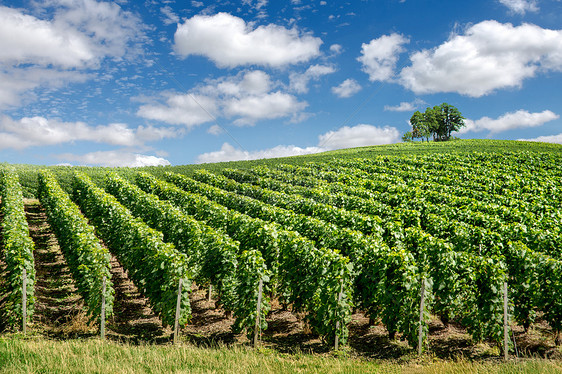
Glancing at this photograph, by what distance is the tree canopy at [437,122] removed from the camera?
92750 millimetres

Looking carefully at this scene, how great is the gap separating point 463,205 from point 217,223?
563 inches

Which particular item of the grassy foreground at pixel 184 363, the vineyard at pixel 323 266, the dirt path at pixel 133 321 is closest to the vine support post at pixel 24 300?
the vineyard at pixel 323 266

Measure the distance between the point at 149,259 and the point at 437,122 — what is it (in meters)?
94.0

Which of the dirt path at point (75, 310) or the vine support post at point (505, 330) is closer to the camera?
the vine support post at point (505, 330)

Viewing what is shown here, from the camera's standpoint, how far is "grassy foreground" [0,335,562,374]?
7473 millimetres

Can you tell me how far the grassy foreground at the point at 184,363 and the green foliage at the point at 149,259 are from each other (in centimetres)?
200

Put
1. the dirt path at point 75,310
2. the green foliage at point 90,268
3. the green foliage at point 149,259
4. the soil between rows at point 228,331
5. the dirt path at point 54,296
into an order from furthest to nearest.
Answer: the dirt path at point 54,296, the dirt path at point 75,310, the green foliage at point 90,268, the green foliage at point 149,259, the soil between rows at point 228,331

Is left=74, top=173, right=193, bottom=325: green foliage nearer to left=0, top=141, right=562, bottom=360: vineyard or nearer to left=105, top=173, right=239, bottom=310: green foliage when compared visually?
left=0, top=141, right=562, bottom=360: vineyard

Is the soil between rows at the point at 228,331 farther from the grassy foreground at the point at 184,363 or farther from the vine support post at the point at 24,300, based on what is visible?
the grassy foreground at the point at 184,363

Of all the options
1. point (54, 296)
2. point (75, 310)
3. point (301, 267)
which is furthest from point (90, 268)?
point (301, 267)

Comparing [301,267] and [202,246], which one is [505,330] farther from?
[202,246]

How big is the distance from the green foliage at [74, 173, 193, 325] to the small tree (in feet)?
291

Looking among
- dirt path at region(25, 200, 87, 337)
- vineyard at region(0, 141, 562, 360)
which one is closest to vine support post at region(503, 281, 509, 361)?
vineyard at region(0, 141, 562, 360)

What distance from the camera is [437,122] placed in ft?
303
